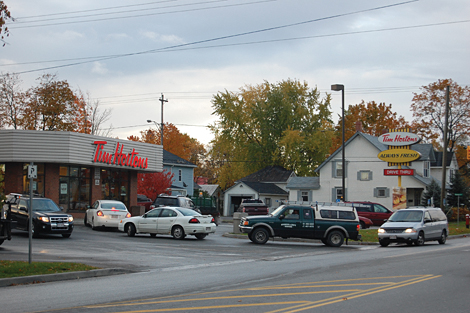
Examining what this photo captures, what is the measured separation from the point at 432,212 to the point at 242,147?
49801 mm

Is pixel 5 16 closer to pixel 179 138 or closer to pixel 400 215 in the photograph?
pixel 400 215

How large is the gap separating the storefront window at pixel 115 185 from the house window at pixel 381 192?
83.6ft

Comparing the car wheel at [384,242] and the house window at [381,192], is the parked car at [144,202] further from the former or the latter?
the car wheel at [384,242]

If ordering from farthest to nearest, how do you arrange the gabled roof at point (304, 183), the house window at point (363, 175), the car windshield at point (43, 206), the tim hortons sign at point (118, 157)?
the gabled roof at point (304, 183)
the house window at point (363, 175)
the tim hortons sign at point (118, 157)
the car windshield at point (43, 206)

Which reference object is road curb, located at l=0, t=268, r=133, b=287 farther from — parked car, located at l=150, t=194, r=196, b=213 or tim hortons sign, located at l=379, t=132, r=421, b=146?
tim hortons sign, located at l=379, t=132, r=421, b=146

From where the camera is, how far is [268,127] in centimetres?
7288

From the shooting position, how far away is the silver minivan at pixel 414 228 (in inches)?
948

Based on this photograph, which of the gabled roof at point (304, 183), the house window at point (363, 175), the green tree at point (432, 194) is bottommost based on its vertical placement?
the green tree at point (432, 194)

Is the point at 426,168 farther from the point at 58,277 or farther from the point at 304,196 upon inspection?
the point at 58,277

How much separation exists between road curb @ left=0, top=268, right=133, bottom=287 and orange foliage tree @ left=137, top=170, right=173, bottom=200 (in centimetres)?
3423

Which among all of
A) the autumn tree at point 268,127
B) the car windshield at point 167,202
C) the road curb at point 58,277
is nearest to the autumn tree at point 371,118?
the autumn tree at point 268,127

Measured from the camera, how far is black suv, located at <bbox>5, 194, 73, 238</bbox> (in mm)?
23656

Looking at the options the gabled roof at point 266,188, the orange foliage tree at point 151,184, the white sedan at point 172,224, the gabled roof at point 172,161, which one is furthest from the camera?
the gabled roof at point 266,188

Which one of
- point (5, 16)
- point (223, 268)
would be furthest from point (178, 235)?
point (5, 16)
